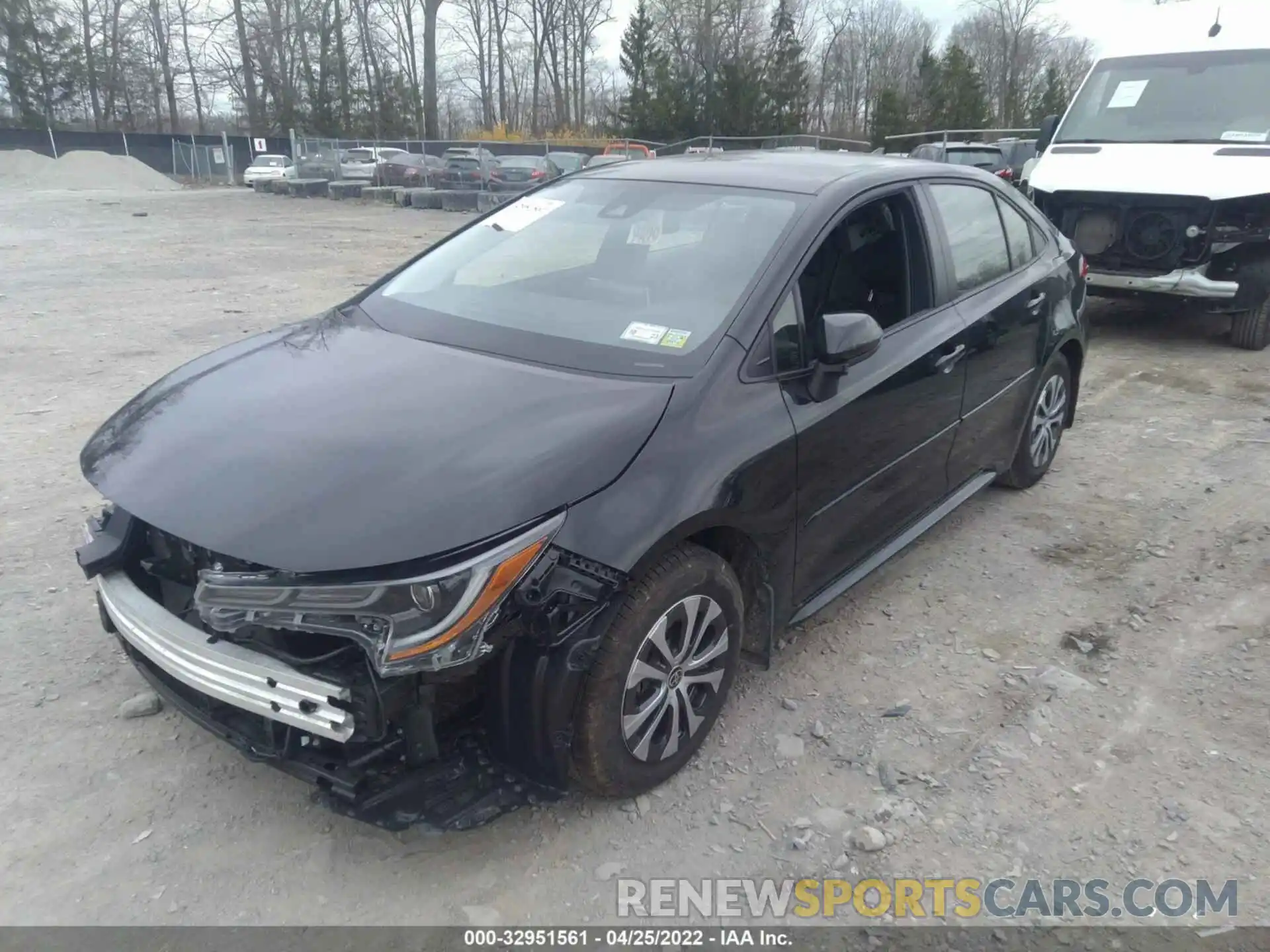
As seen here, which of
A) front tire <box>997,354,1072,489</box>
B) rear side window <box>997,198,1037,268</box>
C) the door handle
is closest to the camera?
the door handle

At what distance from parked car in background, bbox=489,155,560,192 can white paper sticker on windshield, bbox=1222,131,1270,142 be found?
17544 millimetres

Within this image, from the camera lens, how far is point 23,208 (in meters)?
25.2

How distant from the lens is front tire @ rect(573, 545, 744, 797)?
2.50 m

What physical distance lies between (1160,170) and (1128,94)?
139 centimetres

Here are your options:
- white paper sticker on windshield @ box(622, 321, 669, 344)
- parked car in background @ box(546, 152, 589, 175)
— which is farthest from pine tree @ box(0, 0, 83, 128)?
white paper sticker on windshield @ box(622, 321, 669, 344)

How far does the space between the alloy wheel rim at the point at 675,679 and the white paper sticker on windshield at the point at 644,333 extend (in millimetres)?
850

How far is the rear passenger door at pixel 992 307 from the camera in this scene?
3943 mm

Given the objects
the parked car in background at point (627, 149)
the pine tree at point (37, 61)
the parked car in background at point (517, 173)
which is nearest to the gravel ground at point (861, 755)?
the parked car in background at point (517, 173)

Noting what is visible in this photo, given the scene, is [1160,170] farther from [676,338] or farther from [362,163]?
[362,163]

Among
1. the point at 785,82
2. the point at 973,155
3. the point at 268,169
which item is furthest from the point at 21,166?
the point at 973,155

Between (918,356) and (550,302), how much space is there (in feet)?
4.52

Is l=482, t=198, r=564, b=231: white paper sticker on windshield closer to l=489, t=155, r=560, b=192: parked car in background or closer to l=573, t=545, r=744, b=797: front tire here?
l=573, t=545, r=744, b=797: front tire

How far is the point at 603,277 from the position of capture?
11.1 ft

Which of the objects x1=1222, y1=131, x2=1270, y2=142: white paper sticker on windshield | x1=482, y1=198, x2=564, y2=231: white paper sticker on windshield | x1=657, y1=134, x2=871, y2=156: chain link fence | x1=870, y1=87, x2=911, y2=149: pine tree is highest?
x1=870, y1=87, x2=911, y2=149: pine tree
